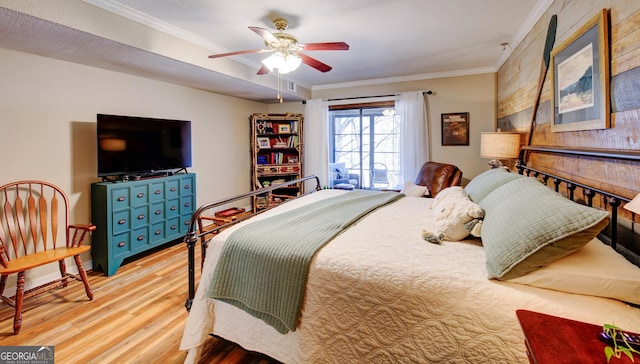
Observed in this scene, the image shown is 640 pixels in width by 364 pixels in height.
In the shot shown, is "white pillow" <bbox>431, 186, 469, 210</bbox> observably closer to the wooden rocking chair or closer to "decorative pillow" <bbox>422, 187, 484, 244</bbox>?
"decorative pillow" <bbox>422, 187, 484, 244</bbox>

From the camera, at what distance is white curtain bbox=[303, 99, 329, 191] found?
208 inches

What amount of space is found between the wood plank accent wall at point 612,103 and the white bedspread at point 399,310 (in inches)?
28.7

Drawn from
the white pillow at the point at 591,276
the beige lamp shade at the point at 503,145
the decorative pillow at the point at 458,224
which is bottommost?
the white pillow at the point at 591,276

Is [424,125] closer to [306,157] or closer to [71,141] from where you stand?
[306,157]

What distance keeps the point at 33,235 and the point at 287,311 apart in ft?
8.29

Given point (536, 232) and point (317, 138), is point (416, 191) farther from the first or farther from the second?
point (536, 232)

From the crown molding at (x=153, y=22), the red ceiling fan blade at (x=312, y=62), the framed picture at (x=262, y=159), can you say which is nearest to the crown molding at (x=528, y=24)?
the red ceiling fan blade at (x=312, y=62)

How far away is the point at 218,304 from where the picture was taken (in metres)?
1.74

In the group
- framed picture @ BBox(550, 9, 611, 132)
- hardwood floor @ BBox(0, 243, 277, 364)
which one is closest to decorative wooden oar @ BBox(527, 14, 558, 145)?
framed picture @ BBox(550, 9, 611, 132)

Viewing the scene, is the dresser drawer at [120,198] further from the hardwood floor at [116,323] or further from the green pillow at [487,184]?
the green pillow at [487,184]

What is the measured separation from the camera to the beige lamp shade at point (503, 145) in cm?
276

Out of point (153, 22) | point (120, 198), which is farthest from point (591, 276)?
point (120, 198)

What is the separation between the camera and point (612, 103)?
1454 millimetres

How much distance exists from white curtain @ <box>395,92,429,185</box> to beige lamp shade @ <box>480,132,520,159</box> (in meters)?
1.67
